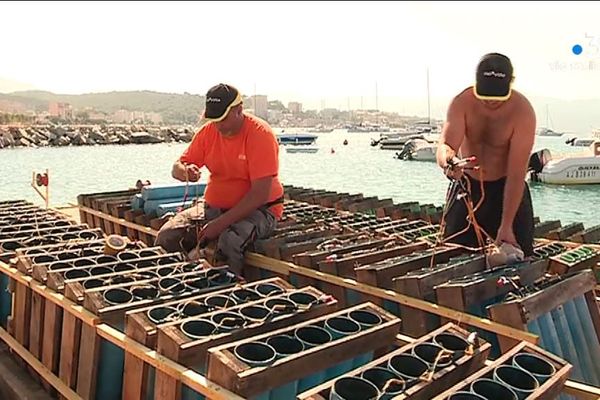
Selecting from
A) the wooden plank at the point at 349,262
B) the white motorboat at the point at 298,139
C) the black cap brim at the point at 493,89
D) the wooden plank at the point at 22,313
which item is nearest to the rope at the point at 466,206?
the wooden plank at the point at 349,262

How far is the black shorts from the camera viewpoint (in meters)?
5.44

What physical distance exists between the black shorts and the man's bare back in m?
0.10

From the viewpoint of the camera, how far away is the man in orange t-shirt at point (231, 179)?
5.87 meters

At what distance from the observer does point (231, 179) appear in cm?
636

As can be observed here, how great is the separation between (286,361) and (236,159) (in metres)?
3.30

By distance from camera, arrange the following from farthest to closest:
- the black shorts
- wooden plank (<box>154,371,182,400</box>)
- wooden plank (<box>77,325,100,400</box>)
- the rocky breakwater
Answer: the rocky breakwater < the black shorts < wooden plank (<box>77,325,100,400</box>) < wooden plank (<box>154,371,182,400</box>)

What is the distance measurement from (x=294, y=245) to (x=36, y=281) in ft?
6.86

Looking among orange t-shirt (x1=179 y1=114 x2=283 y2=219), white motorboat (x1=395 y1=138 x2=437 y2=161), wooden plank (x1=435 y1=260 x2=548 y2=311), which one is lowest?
wooden plank (x1=435 y1=260 x2=548 y2=311)

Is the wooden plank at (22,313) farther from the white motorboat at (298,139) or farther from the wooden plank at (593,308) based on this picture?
the white motorboat at (298,139)

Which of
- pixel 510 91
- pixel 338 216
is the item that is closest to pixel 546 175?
pixel 338 216

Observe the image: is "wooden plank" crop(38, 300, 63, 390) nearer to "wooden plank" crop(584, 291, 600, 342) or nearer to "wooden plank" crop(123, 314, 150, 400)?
"wooden plank" crop(123, 314, 150, 400)

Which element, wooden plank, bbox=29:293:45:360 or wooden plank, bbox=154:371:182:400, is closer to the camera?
wooden plank, bbox=154:371:182:400

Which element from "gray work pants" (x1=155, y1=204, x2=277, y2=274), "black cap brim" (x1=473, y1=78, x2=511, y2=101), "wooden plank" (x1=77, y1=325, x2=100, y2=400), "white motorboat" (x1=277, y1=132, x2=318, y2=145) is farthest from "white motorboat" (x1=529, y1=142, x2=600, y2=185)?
"white motorboat" (x1=277, y1=132, x2=318, y2=145)

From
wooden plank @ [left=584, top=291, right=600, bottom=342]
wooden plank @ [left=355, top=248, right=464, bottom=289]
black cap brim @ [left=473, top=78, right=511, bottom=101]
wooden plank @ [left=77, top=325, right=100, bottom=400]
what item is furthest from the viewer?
black cap brim @ [left=473, top=78, right=511, bottom=101]
